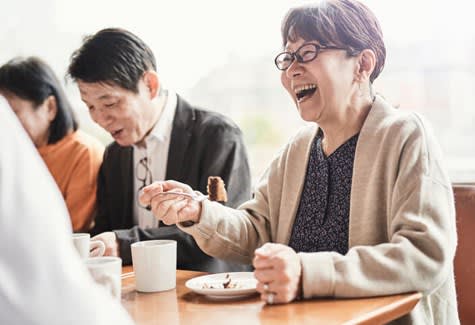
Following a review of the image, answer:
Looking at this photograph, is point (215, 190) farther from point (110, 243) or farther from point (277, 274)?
point (277, 274)

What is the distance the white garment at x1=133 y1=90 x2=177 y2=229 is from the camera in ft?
7.11

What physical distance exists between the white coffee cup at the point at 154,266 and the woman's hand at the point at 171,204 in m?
0.12

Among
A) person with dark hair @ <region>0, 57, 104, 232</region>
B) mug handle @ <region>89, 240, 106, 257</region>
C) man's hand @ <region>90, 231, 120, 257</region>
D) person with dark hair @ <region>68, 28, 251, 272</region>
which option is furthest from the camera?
person with dark hair @ <region>0, 57, 104, 232</region>

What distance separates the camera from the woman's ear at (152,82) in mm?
2178

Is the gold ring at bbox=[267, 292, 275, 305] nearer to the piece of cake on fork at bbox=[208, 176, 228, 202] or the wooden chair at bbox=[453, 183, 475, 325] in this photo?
the piece of cake on fork at bbox=[208, 176, 228, 202]

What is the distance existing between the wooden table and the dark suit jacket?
0.59 m

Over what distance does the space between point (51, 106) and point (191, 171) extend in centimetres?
Answer: 94

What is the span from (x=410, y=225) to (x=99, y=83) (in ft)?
4.08

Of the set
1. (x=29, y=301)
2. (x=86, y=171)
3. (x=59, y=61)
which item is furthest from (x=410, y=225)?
(x=59, y=61)

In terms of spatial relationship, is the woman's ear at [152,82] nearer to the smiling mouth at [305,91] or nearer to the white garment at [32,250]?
the smiling mouth at [305,91]

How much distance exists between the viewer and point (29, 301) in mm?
487

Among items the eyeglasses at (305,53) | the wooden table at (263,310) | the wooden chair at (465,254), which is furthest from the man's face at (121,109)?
the wooden chair at (465,254)

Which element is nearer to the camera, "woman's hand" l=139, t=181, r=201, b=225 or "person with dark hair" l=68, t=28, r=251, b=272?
"woman's hand" l=139, t=181, r=201, b=225

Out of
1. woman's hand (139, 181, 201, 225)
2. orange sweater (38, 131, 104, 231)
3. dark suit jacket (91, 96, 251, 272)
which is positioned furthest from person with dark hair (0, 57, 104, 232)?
woman's hand (139, 181, 201, 225)
